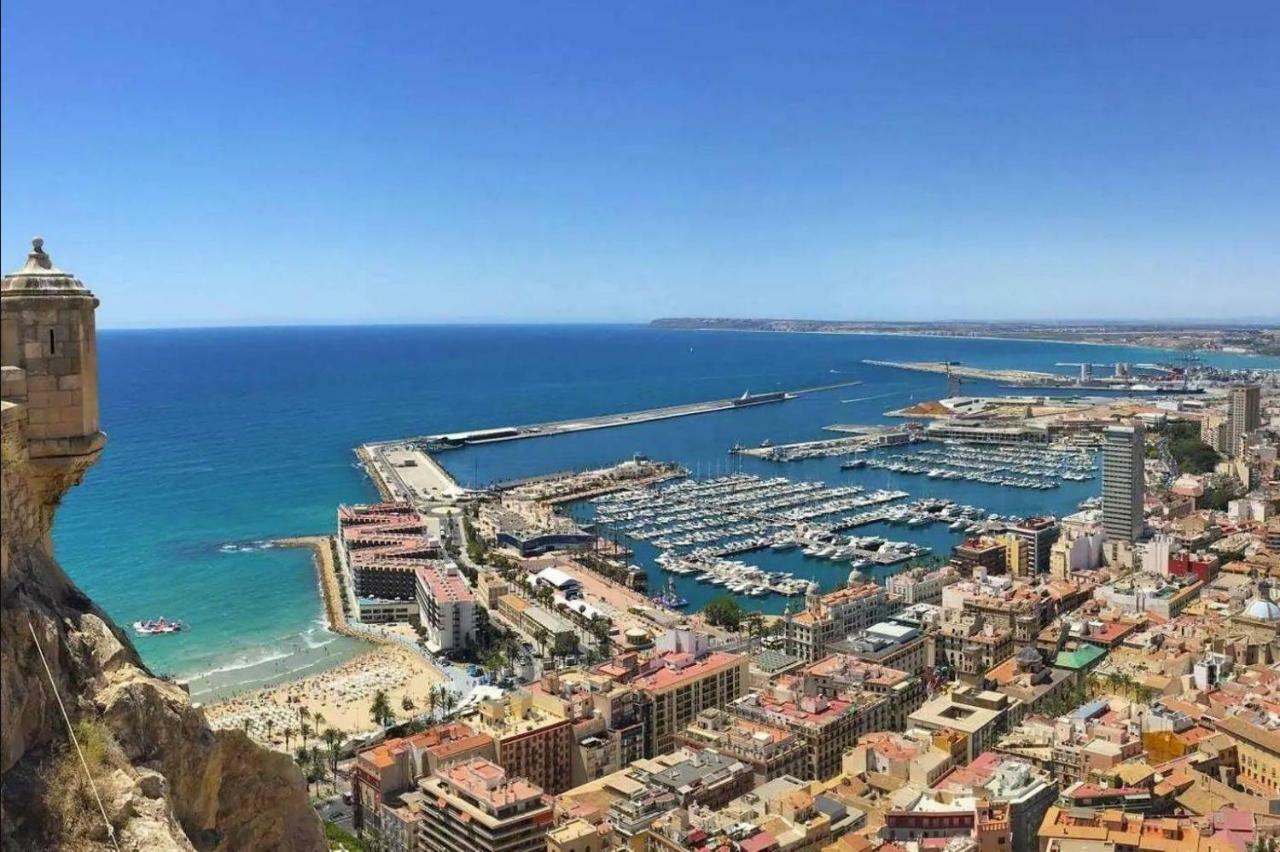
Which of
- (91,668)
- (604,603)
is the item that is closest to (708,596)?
(604,603)

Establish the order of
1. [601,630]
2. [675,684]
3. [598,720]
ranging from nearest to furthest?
[598,720] → [675,684] → [601,630]

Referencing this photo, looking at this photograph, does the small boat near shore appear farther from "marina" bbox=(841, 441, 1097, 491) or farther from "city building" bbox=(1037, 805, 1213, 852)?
"marina" bbox=(841, 441, 1097, 491)

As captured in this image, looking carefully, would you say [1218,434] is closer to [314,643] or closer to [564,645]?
[564,645]

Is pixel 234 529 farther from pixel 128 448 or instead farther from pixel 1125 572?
pixel 1125 572

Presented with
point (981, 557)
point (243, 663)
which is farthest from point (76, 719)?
point (981, 557)

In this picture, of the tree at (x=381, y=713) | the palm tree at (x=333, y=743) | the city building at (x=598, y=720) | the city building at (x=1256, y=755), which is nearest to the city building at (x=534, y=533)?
the tree at (x=381, y=713)

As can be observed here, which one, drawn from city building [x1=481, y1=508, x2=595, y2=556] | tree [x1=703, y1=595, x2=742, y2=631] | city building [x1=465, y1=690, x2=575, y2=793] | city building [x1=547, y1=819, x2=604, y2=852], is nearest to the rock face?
city building [x1=547, y1=819, x2=604, y2=852]
